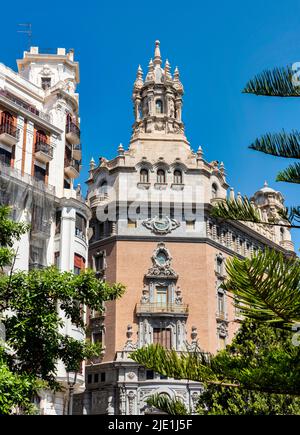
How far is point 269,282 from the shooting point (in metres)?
4.50

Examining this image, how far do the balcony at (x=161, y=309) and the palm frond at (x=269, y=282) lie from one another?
3920 cm

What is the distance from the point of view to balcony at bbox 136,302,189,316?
43594 millimetres

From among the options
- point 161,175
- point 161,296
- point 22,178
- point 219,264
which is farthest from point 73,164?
point 219,264

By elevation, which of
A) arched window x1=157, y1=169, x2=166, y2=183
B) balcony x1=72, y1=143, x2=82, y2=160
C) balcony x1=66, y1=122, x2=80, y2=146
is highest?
arched window x1=157, y1=169, x2=166, y2=183

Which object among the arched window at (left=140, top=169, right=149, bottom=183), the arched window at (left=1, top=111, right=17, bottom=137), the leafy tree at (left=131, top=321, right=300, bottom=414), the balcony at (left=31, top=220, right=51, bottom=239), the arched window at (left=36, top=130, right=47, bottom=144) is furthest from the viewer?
the arched window at (left=140, top=169, right=149, bottom=183)

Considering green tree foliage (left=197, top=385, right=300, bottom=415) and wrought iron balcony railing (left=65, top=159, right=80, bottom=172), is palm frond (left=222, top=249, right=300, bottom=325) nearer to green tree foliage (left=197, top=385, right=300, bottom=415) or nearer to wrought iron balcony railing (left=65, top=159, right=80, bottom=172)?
green tree foliage (left=197, top=385, right=300, bottom=415)

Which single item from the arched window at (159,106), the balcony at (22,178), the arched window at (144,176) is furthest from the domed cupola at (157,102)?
the balcony at (22,178)

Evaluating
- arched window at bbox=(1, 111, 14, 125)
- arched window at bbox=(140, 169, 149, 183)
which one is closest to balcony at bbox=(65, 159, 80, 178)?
arched window at bbox=(1, 111, 14, 125)

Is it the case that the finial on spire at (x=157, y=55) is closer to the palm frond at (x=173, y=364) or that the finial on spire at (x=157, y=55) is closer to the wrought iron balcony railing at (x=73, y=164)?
the wrought iron balcony railing at (x=73, y=164)

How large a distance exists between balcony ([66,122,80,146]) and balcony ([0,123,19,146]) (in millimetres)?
4744

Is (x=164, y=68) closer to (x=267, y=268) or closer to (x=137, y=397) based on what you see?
(x=137, y=397)

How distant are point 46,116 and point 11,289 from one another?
78.2ft

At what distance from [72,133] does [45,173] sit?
12.4 ft
